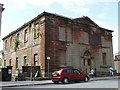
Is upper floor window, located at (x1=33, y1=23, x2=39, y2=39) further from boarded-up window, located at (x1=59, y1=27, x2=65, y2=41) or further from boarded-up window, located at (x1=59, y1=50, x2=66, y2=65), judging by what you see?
boarded-up window, located at (x1=59, y1=50, x2=66, y2=65)

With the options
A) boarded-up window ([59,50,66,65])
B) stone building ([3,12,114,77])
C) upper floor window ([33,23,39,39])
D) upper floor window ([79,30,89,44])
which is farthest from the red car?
upper floor window ([79,30,89,44])

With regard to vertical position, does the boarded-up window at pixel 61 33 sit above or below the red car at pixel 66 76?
above

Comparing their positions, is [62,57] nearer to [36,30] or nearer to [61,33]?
[61,33]

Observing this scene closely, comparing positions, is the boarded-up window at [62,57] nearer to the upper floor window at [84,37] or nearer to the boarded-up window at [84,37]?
the upper floor window at [84,37]

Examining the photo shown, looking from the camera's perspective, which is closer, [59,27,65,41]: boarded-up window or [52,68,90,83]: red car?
[52,68,90,83]: red car

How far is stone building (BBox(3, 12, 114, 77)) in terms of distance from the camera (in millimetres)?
29188

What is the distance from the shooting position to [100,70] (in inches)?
1410

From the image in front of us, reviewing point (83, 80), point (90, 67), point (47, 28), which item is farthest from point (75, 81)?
point (90, 67)

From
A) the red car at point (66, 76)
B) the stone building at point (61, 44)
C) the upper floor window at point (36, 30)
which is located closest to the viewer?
the red car at point (66, 76)

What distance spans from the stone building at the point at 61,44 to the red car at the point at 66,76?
5981 millimetres

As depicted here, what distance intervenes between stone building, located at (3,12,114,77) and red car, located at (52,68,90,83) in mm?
5981

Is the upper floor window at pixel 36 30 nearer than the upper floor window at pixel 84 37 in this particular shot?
Yes

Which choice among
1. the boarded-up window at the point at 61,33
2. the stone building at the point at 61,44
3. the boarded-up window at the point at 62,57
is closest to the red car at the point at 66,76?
the stone building at the point at 61,44

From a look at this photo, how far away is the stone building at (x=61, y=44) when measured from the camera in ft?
95.8
